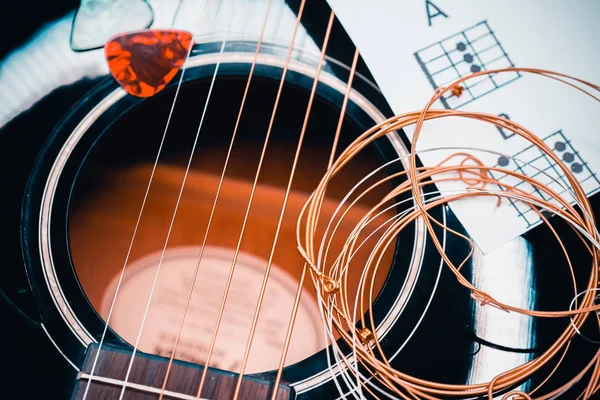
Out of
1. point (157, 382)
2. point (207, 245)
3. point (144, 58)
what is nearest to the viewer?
point (157, 382)

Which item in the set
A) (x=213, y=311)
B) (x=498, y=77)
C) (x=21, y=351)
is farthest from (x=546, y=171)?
(x=21, y=351)

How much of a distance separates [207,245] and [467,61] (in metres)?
0.44

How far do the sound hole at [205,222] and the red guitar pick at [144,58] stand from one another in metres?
Answer: 0.05

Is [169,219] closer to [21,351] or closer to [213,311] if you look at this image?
[213,311]

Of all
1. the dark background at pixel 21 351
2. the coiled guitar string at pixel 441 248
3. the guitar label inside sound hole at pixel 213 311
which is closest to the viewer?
the coiled guitar string at pixel 441 248

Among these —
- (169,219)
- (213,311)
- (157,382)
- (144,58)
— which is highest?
(144,58)

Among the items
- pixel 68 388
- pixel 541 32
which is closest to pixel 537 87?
pixel 541 32

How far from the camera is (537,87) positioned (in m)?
0.56

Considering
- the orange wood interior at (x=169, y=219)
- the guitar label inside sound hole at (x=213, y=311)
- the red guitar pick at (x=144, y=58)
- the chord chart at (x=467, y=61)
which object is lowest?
the guitar label inside sound hole at (x=213, y=311)

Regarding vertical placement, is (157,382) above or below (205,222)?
below

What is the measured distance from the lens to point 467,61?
57cm

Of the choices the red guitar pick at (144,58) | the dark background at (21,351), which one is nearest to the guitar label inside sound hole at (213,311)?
the dark background at (21,351)

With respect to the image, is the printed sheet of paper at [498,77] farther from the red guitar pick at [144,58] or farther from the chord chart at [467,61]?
the red guitar pick at [144,58]

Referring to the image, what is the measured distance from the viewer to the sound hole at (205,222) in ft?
2.23
